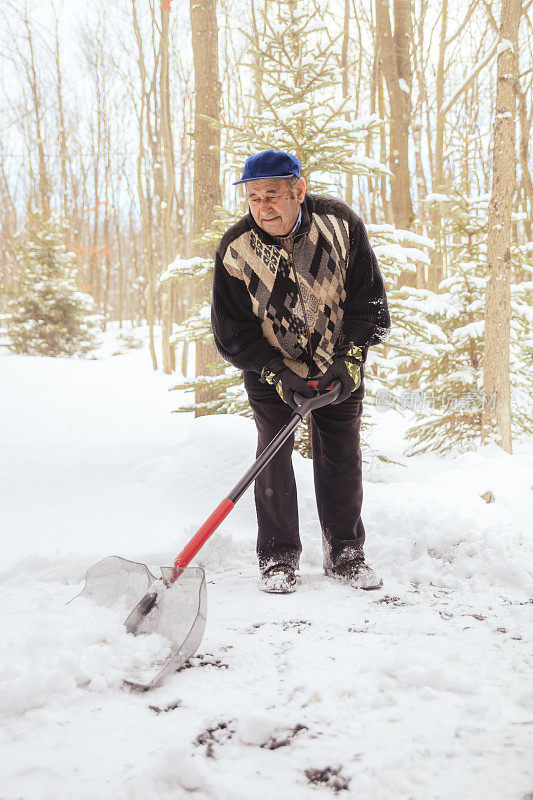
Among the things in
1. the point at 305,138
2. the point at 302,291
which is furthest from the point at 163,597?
the point at 305,138

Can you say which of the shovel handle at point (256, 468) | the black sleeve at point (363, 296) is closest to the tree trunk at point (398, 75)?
the black sleeve at point (363, 296)

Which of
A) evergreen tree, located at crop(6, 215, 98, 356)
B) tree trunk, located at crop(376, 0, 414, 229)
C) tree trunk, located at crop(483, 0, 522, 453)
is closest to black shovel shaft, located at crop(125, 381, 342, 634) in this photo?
tree trunk, located at crop(483, 0, 522, 453)

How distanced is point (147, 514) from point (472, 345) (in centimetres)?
420

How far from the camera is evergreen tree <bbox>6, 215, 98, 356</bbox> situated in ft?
50.4

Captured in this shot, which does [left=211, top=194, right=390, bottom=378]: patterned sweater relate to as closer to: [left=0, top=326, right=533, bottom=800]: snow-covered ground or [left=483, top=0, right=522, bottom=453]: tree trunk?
[left=0, top=326, right=533, bottom=800]: snow-covered ground

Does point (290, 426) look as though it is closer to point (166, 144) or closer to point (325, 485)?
point (325, 485)

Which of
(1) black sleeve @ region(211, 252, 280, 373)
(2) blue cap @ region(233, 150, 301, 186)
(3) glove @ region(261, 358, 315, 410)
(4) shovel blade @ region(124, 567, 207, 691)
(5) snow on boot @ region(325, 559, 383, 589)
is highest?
(2) blue cap @ region(233, 150, 301, 186)

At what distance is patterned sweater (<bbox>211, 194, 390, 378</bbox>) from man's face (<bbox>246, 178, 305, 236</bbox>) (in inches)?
2.8

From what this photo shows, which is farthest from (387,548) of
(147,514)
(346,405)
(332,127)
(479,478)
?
(332,127)

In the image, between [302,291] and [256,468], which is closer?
[256,468]

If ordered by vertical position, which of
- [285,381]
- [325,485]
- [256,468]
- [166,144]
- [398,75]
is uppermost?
[166,144]

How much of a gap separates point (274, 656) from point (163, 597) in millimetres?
470

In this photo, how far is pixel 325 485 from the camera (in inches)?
116

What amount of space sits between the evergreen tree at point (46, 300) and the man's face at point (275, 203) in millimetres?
14118
